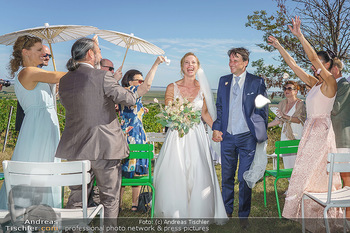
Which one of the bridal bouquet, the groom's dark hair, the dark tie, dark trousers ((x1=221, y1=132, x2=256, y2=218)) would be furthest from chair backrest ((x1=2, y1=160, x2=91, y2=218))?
the groom's dark hair

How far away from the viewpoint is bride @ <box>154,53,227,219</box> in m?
3.91

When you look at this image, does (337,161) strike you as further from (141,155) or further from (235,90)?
(141,155)

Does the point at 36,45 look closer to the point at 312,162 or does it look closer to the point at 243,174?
the point at 243,174

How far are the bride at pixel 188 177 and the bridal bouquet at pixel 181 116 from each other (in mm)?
125

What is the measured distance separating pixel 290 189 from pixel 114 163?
2.46m

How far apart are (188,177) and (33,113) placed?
2.23 metres

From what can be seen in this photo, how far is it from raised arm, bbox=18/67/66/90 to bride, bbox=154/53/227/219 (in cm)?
164

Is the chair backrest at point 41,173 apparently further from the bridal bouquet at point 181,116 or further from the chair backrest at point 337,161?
the chair backrest at point 337,161

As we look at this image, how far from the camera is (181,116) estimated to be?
401 centimetres

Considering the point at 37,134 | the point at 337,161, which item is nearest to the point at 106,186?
the point at 37,134

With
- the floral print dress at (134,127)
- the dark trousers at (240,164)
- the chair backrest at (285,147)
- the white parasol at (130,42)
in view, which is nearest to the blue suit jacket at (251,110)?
the dark trousers at (240,164)

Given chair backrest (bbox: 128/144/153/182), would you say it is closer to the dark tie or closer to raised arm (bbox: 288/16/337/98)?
the dark tie

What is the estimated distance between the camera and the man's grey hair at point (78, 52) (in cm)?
307

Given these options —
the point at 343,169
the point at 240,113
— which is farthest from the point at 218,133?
the point at 343,169
